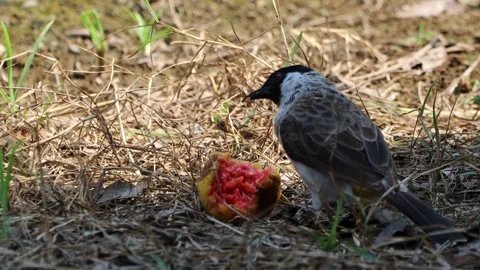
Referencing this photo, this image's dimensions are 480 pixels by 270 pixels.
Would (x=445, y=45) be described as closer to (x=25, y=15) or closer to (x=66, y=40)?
(x=66, y=40)

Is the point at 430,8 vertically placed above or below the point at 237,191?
below

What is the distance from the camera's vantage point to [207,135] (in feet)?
21.4

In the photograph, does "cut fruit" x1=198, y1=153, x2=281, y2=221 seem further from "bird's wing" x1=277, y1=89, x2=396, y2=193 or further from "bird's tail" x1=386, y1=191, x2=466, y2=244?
"bird's tail" x1=386, y1=191, x2=466, y2=244

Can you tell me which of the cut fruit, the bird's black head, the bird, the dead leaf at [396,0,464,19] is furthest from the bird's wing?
the dead leaf at [396,0,464,19]

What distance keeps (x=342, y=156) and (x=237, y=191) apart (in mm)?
651

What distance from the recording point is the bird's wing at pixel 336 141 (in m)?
5.03

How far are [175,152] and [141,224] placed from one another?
1511 mm

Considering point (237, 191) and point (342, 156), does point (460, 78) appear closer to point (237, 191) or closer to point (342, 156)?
point (342, 156)

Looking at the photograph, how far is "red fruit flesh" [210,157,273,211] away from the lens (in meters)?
5.05

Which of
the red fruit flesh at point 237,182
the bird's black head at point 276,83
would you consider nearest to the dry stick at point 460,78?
the bird's black head at point 276,83

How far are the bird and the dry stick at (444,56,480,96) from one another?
2418mm

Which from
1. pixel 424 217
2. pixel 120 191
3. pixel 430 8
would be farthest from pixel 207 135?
pixel 430 8

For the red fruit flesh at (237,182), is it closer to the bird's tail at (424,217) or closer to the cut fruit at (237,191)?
the cut fruit at (237,191)

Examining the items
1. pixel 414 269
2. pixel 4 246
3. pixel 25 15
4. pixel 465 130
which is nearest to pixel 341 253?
pixel 414 269
